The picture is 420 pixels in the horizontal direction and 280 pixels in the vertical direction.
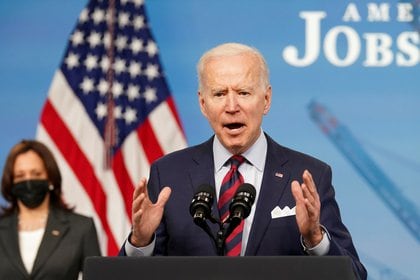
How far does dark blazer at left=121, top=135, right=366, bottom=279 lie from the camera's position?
283 centimetres

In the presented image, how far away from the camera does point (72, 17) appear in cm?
554

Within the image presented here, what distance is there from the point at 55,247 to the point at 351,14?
1986 millimetres

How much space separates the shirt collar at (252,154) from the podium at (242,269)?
2.37 feet

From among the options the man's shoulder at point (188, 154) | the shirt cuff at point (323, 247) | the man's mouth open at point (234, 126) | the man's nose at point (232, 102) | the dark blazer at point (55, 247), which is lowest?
the dark blazer at point (55, 247)

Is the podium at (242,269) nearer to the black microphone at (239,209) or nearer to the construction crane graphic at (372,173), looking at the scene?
the black microphone at (239,209)

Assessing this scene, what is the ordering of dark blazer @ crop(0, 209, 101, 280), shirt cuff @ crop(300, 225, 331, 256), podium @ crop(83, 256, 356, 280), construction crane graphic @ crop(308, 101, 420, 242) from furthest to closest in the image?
construction crane graphic @ crop(308, 101, 420, 242)
dark blazer @ crop(0, 209, 101, 280)
shirt cuff @ crop(300, 225, 331, 256)
podium @ crop(83, 256, 356, 280)

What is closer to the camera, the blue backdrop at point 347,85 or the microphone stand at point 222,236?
the microphone stand at point 222,236

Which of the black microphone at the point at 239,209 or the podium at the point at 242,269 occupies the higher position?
the black microphone at the point at 239,209

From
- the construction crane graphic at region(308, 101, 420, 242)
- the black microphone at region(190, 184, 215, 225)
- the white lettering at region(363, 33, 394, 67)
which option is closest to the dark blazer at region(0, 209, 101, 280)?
the construction crane graphic at region(308, 101, 420, 242)

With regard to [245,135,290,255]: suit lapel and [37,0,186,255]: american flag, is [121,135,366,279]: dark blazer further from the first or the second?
[37,0,186,255]: american flag

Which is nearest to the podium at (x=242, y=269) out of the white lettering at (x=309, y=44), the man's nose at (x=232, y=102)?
the man's nose at (x=232, y=102)

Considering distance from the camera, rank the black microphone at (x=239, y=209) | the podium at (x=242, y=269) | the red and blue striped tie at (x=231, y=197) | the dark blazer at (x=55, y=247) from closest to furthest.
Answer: the podium at (x=242, y=269) < the black microphone at (x=239, y=209) < the red and blue striped tie at (x=231, y=197) < the dark blazer at (x=55, y=247)

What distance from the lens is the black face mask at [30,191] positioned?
183 inches

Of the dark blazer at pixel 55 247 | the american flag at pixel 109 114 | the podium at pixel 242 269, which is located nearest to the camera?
the podium at pixel 242 269
